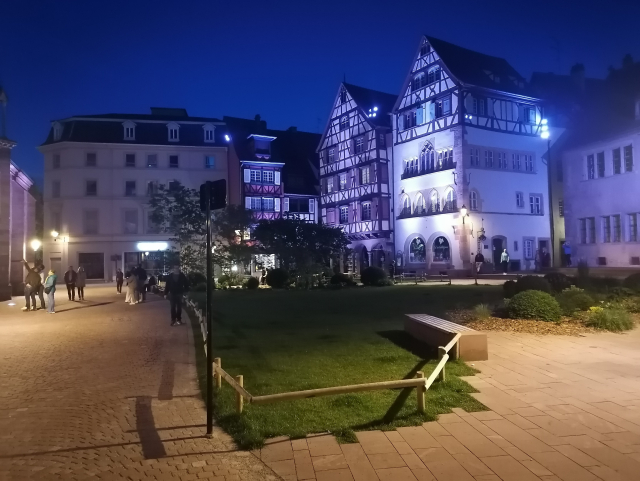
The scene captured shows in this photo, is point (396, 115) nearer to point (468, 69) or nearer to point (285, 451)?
point (468, 69)

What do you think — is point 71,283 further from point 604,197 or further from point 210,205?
point 604,197

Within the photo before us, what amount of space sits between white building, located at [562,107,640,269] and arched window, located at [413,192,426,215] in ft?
35.4

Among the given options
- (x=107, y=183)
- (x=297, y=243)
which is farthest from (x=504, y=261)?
(x=107, y=183)

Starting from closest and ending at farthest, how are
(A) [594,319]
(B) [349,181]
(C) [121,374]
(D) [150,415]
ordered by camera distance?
(D) [150,415]
(C) [121,374]
(A) [594,319]
(B) [349,181]

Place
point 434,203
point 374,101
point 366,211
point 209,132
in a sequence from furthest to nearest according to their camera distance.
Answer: point 209,132, point 374,101, point 366,211, point 434,203

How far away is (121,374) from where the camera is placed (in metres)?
9.62

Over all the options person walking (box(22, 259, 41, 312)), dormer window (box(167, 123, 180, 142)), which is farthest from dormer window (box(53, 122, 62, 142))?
person walking (box(22, 259, 41, 312))

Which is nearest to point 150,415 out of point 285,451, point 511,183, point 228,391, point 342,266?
point 228,391

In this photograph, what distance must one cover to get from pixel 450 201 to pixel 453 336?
29869 mm

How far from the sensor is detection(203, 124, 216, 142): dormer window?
2111 inches

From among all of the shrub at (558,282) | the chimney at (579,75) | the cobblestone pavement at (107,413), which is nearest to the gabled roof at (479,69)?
the chimney at (579,75)

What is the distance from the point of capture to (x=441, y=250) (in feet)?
130

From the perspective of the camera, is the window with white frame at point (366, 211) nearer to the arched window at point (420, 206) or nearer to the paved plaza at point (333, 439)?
the arched window at point (420, 206)

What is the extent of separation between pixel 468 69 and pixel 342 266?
764 inches
